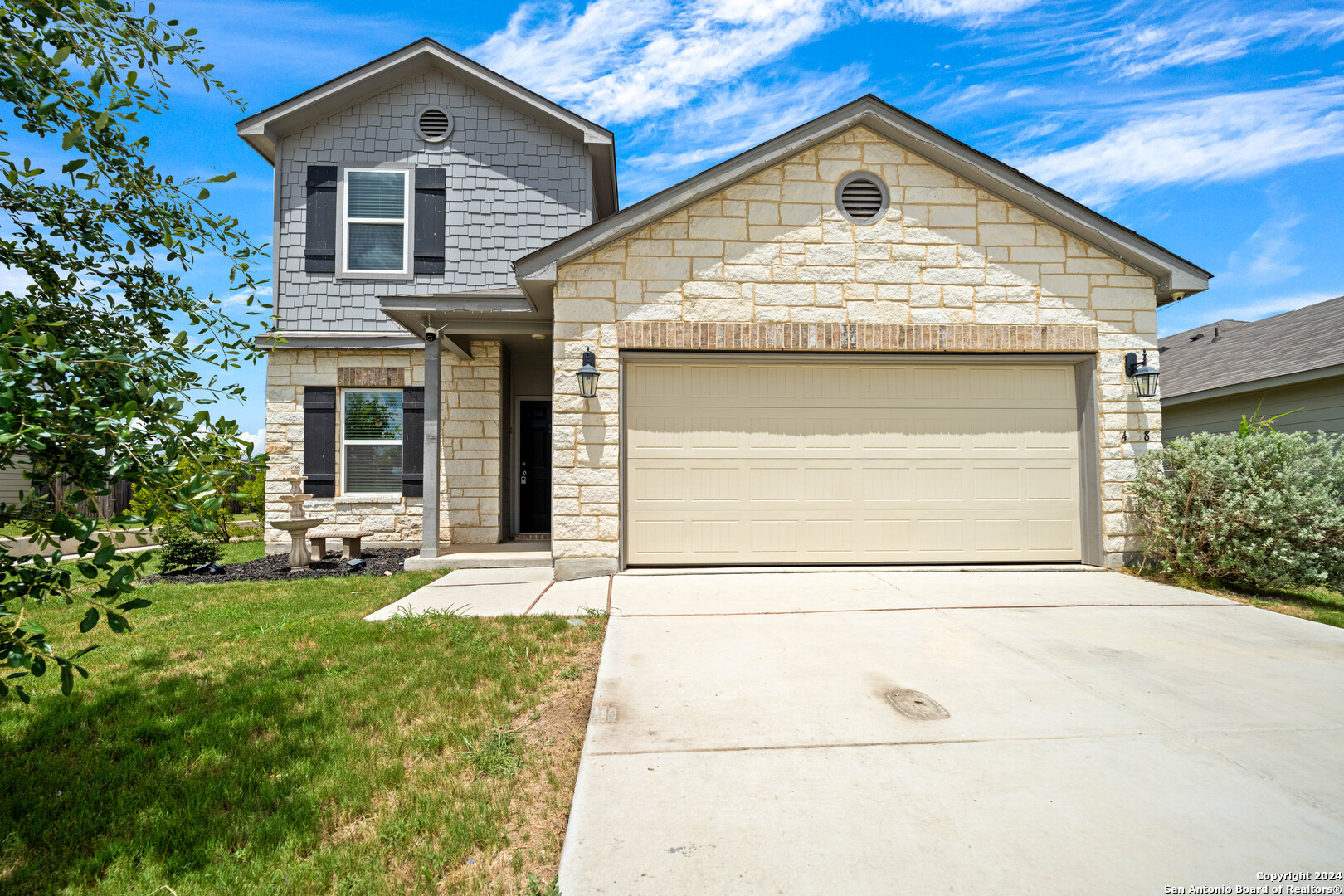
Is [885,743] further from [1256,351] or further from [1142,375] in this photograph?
[1256,351]

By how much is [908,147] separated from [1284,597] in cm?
620

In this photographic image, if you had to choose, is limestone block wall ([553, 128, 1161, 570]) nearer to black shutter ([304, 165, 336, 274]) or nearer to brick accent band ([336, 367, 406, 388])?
brick accent band ([336, 367, 406, 388])

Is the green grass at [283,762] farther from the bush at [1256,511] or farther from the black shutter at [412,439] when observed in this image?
the bush at [1256,511]

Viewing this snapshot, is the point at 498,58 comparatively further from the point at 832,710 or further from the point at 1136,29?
the point at 832,710

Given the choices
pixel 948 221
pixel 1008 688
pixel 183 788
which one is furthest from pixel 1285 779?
pixel 948 221

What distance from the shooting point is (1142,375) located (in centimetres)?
727

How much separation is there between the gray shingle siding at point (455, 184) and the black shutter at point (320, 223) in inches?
4.9

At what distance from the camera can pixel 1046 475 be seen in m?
7.50

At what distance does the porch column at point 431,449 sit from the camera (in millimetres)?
8367

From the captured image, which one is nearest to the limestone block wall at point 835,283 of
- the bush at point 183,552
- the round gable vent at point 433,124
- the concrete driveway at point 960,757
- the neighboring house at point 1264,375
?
the concrete driveway at point 960,757

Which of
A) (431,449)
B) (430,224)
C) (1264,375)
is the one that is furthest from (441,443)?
(1264,375)

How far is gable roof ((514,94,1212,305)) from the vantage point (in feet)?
23.3

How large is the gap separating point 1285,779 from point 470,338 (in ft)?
31.2

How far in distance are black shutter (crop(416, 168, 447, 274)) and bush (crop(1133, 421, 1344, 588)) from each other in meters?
10.4
